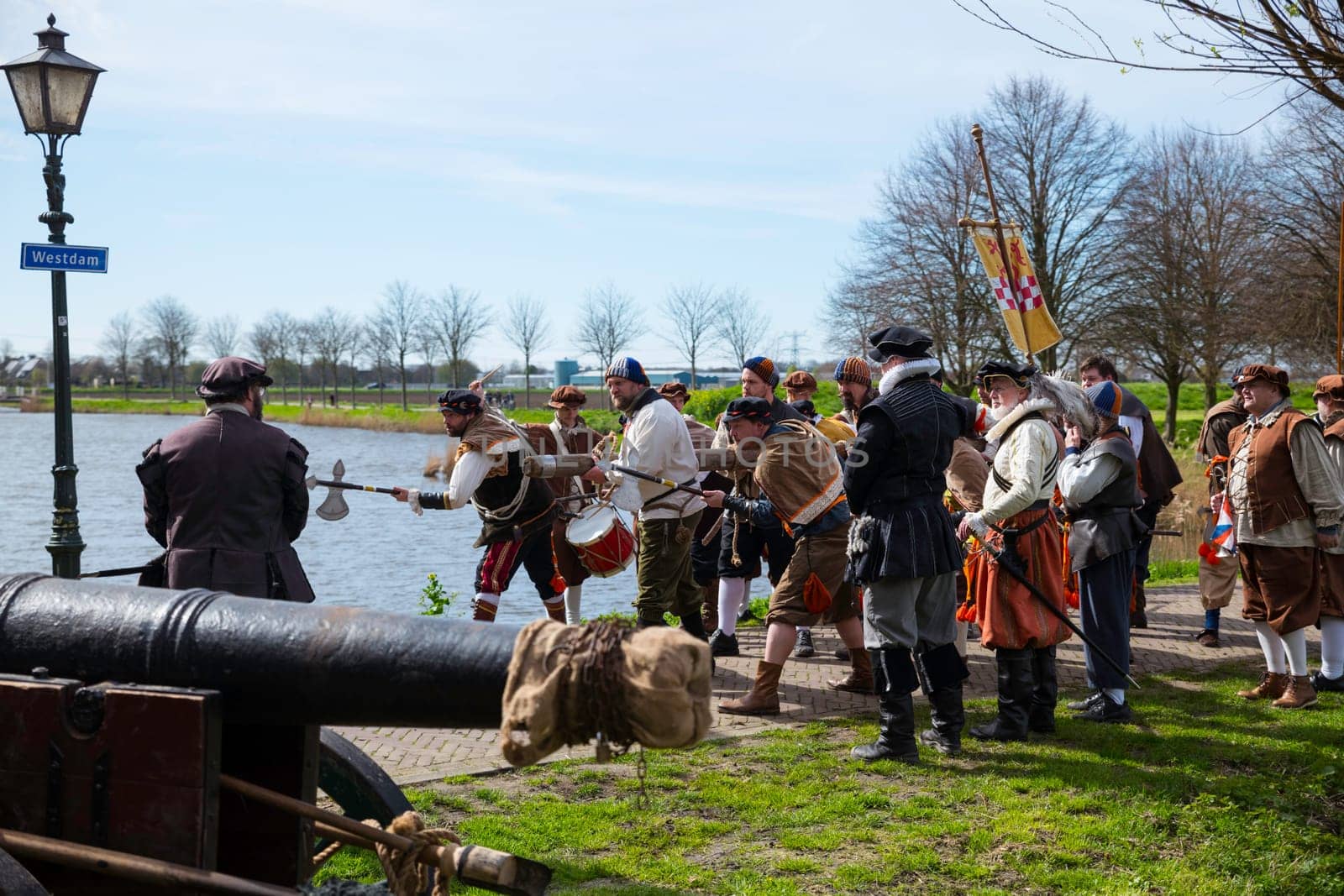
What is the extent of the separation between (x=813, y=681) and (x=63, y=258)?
18.6 feet

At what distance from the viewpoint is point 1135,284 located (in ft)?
116

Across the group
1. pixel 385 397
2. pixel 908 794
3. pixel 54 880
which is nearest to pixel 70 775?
pixel 54 880

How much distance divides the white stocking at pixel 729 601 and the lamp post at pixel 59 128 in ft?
13.8

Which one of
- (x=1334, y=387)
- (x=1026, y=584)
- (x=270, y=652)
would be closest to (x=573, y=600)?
(x=1026, y=584)

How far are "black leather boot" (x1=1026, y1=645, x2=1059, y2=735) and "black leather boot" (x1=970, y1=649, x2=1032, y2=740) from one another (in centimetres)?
11

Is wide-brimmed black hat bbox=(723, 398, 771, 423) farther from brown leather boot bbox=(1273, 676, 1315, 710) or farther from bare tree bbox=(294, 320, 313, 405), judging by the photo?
bare tree bbox=(294, 320, 313, 405)

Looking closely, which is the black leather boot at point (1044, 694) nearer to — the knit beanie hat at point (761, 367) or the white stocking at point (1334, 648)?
the white stocking at point (1334, 648)

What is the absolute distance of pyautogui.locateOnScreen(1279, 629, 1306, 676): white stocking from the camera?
6797mm

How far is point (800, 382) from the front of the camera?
32.2ft

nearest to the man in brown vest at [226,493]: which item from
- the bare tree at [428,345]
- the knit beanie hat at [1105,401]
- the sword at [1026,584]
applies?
the sword at [1026,584]

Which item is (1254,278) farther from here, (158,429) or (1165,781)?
(158,429)

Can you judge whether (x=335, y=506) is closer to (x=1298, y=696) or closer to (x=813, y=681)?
(x=813, y=681)

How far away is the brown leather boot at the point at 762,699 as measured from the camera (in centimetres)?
664

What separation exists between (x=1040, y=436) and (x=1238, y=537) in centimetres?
187
